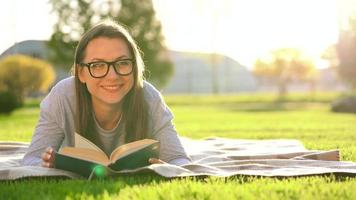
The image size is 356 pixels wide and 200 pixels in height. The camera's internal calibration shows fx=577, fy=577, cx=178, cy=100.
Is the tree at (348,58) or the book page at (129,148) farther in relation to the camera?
the tree at (348,58)

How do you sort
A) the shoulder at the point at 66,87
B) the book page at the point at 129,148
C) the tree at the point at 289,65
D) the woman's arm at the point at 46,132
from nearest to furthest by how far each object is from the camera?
the book page at the point at 129,148, the woman's arm at the point at 46,132, the shoulder at the point at 66,87, the tree at the point at 289,65

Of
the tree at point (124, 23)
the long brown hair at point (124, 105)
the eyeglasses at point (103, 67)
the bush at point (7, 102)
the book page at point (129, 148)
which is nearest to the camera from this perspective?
the book page at point (129, 148)

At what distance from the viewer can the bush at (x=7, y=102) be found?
75.3 feet

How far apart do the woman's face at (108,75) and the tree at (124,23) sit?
34.7 meters

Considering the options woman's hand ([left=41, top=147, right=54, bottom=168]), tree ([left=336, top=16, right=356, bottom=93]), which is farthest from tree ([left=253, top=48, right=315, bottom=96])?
woman's hand ([left=41, top=147, right=54, bottom=168])

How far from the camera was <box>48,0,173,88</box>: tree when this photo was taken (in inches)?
1515

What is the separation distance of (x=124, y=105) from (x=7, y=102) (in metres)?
19.9

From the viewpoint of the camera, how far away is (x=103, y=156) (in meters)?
3.72

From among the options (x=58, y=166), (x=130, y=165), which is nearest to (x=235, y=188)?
(x=130, y=165)

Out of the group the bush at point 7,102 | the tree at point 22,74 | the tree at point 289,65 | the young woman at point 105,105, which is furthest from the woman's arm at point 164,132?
the tree at point 289,65

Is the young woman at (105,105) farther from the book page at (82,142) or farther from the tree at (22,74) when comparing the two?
the tree at (22,74)

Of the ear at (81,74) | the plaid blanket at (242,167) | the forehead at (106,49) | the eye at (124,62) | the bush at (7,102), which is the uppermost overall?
the forehead at (106,49)

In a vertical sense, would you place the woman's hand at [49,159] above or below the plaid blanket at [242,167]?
above

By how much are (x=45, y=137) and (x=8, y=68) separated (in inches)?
1525
